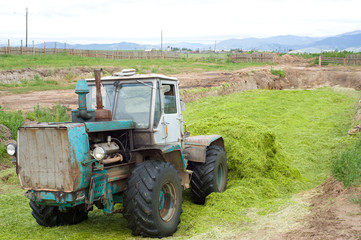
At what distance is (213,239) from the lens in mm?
6430

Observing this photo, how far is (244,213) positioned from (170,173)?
70.6 inches

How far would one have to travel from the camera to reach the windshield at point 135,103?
7285 mm

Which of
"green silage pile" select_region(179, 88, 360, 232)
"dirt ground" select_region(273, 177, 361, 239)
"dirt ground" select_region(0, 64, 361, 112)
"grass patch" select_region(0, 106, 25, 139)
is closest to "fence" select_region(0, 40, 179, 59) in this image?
"dirt ground" select_region(0, 64, 361, 112)

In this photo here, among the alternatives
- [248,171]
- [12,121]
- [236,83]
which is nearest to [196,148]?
[248,171]

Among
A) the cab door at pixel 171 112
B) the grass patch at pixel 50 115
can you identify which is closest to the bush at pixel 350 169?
the cab door at pixel 171 112

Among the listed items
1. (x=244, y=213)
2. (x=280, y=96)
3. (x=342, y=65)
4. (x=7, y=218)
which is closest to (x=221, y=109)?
(x=280, y=96)

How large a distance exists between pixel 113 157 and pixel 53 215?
1.52 meters

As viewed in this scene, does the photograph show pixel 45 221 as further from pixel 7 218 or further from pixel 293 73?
pixel 293 73

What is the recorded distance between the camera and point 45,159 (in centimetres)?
Result: 621

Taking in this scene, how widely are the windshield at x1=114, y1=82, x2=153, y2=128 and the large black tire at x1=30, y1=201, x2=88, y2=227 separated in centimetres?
166

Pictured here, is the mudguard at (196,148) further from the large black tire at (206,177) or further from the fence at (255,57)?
the fence at (255,57)

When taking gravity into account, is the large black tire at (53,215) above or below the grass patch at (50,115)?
below

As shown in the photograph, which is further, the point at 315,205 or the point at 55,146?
the point at 315,205

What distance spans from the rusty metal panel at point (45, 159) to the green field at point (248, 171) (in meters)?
0.97
